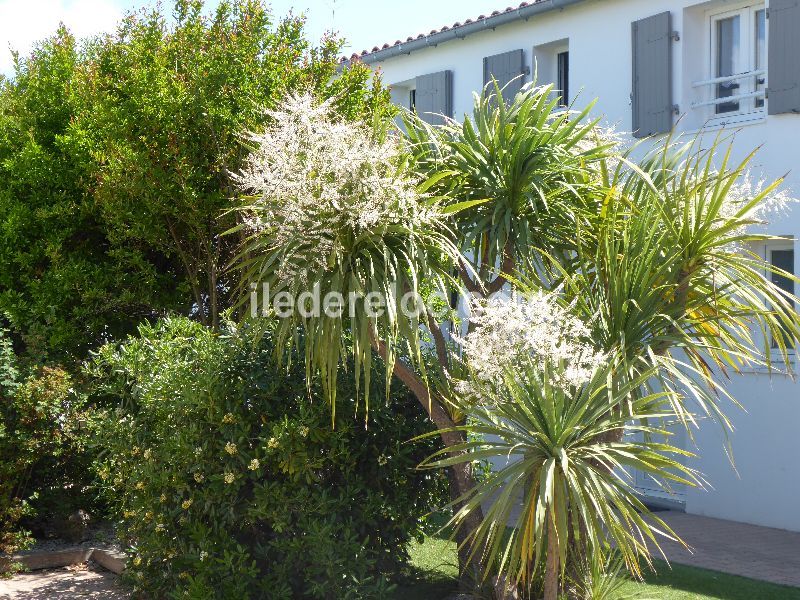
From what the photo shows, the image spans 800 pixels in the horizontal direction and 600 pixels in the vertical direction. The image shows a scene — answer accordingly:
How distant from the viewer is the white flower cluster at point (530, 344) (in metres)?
4.98

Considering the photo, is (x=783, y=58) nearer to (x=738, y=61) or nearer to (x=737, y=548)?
(x=738, y=61)

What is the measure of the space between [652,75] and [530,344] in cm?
820

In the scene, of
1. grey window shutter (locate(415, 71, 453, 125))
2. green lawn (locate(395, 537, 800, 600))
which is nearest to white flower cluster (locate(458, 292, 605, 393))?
green lawn (locate(395, 537, 800, 600))

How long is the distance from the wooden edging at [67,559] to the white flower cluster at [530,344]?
522cm

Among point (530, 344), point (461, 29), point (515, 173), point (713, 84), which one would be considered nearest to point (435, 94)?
point (461, 29)

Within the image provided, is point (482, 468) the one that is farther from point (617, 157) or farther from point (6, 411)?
point (6, 411)

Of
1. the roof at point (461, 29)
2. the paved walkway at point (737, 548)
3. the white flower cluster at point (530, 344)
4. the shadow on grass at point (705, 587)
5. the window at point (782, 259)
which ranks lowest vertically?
the paved walkway at point (737, 548)

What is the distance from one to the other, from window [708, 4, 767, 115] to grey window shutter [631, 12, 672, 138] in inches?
18.4

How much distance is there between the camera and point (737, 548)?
980 centimetres

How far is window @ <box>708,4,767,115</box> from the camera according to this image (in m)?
11.6

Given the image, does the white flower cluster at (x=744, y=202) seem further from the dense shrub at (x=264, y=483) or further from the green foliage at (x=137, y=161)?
the green foliage at (x=137, y=161)

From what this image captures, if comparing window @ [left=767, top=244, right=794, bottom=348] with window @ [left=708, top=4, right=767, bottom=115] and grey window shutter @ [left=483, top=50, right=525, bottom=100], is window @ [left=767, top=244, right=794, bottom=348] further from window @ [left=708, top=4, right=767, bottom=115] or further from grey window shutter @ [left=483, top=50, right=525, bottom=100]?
grey window shutter @ [left=483, top=50, right=525, bottom=100]

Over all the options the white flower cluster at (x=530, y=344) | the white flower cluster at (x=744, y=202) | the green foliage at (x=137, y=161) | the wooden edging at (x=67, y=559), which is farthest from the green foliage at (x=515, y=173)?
the wooden edging at (x=67, y=559)

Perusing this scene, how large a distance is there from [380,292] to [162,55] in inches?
210
